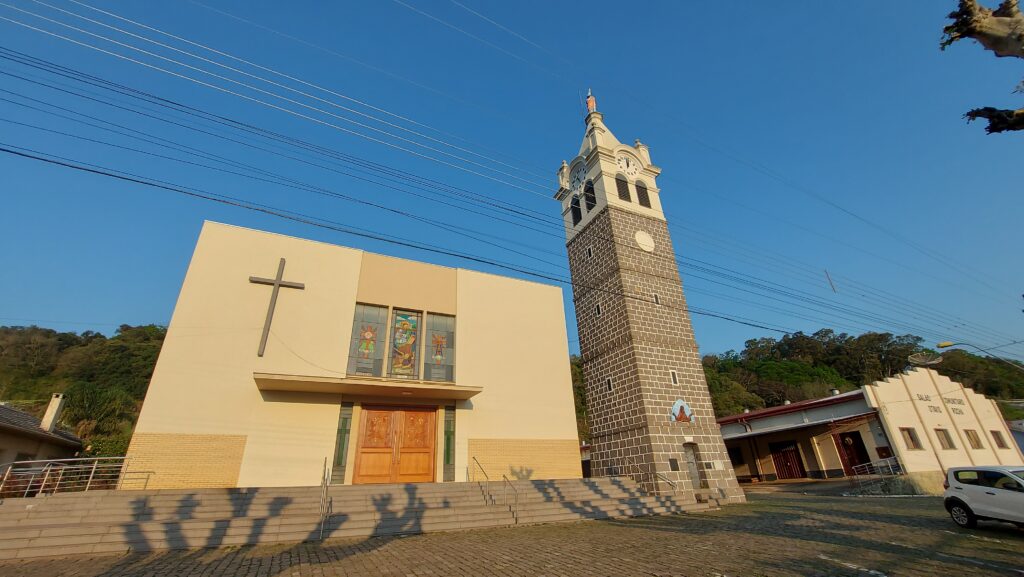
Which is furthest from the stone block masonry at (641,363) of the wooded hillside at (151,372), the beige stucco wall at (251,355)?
the wooded hillside at (151,372)

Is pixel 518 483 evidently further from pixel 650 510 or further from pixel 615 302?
pixel 615 302

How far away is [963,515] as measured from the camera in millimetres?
8664

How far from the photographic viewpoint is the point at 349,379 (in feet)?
39.0

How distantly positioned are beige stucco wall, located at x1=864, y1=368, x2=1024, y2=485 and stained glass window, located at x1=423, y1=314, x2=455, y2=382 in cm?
2031

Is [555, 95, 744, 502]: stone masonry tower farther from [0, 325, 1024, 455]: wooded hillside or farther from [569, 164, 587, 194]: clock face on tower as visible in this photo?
[0, 325, 1024, 455]: wooded hillside

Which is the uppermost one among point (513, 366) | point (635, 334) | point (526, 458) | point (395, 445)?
point (635, 334)

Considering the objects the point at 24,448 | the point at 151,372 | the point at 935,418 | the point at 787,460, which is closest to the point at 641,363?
the point at 787,460

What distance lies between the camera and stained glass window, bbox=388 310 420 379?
13.9 m

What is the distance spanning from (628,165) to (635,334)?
9.49m

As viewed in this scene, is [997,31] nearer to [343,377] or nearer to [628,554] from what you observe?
[628,554]

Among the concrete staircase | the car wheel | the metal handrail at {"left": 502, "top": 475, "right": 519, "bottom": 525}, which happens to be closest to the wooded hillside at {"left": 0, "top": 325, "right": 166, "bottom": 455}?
the concrete staircase

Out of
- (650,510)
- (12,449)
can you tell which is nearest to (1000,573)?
(650,510)

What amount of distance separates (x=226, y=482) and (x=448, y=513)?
19.7ft

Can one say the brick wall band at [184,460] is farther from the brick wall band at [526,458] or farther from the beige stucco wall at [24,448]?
the beige stucco wall at [24,448]
